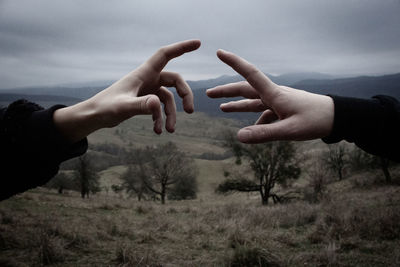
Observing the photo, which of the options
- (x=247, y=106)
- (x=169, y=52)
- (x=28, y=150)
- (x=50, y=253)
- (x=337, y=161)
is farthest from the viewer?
(x=337, y=161)

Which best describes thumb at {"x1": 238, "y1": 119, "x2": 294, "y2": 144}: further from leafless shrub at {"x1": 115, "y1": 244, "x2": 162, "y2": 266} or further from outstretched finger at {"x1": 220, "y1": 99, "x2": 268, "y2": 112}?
leafless shrub at {"x1": 115, "y1": 244, "x2": 162, "y2": 266}

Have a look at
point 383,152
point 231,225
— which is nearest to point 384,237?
point 231,225

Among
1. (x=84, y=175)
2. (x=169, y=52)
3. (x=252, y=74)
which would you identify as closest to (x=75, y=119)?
(x=169, y=52)

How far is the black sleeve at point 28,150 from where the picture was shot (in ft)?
5.66

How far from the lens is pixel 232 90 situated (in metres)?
2.73

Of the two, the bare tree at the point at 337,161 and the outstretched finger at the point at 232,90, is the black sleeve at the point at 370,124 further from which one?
the bare tree at the point at 337,161

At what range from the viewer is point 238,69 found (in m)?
2.08

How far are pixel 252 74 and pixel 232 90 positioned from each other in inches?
27.4

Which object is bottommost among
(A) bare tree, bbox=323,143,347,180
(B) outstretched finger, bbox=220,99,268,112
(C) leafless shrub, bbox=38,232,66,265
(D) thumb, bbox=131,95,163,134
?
(A) bare tree, bbox=323,143,347,180

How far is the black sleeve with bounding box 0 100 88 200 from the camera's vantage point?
5.66 ft

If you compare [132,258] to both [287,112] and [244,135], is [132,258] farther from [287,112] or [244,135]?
[287,112]

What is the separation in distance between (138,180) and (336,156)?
33.9 m

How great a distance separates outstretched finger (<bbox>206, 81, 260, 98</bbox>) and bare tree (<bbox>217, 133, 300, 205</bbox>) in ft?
66.7

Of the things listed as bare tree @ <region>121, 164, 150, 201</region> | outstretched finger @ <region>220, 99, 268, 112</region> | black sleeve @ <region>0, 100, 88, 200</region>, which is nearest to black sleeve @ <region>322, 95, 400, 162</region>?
outstretched finger @ <region>220, 99, 268, 112</region>
